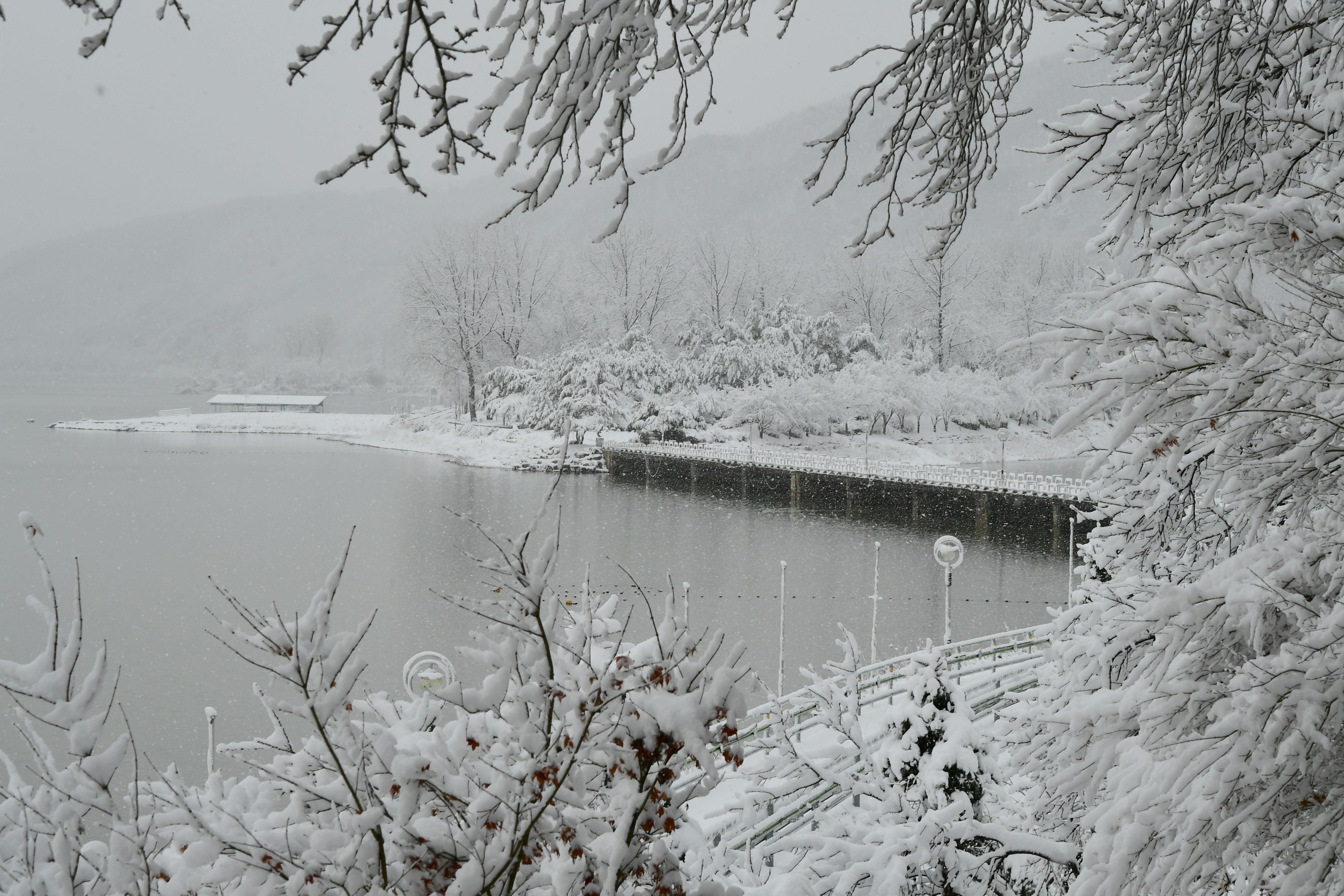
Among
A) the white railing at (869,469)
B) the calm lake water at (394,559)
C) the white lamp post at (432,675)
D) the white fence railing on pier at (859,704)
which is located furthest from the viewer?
the white railing at (869,469)

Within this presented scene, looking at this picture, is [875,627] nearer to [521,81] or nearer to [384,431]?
[521,81]

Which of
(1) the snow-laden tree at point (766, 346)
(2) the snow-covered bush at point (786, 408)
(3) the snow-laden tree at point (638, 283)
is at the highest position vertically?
(3) the snow-laden tree at point (638, 283)

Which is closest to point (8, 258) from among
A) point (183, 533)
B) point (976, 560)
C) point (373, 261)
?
point (373, 261)

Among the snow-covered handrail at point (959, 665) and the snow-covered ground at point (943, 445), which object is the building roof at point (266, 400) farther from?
the snow-covered handrail at point (959, 665)

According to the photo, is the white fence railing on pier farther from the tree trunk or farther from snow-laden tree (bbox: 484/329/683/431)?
the tree trunk

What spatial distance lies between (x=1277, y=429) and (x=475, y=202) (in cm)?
16469

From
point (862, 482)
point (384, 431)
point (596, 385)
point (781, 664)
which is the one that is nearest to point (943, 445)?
point (862, 482)

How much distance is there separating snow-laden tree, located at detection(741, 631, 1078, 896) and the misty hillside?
5570 centimetres

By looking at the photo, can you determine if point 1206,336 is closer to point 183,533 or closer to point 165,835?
point 165,835

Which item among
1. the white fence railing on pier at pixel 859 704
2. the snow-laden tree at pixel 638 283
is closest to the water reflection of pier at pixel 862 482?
the white fence railing on pier at pixel 859 704

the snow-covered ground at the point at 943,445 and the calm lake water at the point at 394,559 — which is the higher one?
the snow-covered ground at the point at 943,445

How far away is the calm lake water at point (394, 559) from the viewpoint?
1396 cm

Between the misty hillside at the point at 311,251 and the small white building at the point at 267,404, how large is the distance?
990 cm

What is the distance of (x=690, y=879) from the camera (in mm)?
2311
